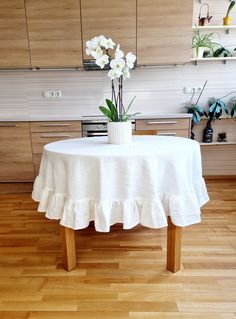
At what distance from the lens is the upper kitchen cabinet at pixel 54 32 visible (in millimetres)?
2812

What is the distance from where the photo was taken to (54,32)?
2.87 m

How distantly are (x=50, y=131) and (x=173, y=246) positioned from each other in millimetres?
2027

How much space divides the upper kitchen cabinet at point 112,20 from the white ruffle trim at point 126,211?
2.23 m

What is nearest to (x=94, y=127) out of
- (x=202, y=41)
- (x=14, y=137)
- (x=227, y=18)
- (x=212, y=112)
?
(x=14, y=137)

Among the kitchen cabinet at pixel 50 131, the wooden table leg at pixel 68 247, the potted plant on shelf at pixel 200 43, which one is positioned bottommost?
the wooden table leg at pixel 68 247

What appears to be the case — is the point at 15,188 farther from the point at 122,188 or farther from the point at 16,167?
the point at 122,188

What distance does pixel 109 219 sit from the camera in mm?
1261

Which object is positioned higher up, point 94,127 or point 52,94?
point 52,94

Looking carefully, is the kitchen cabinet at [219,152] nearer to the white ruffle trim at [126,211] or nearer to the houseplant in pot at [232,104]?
the houseplant in pot at [232,104]

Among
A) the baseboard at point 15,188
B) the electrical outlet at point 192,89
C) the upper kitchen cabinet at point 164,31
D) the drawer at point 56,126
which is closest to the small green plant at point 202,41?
the upper kitchen cabinet at point 164,31

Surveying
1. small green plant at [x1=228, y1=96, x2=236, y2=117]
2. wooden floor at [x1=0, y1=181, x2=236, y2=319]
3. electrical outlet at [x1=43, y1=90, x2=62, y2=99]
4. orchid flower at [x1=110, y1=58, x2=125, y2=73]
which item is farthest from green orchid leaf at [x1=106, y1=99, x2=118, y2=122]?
small green plant at [x1=228, y1=96, x2=236, y2=117]

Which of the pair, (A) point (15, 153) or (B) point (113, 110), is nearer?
(B) point (113, 110)

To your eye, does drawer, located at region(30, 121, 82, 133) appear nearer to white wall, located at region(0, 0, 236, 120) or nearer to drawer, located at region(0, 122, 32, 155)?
drawer, located at region(0, 122, 32, 155)

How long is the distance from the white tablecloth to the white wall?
2.17 meters
